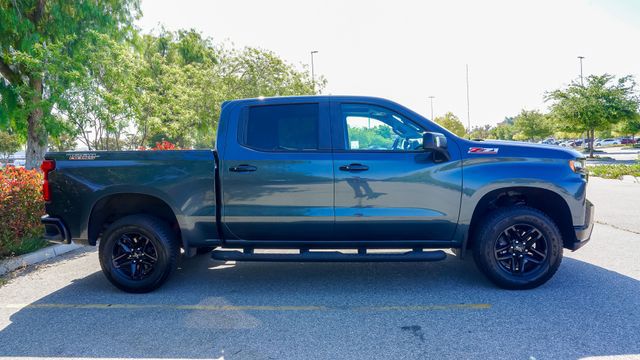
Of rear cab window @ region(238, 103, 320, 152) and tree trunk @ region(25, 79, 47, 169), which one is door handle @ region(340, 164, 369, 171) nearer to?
rear cab window @ region(238, 103, 320, 152)

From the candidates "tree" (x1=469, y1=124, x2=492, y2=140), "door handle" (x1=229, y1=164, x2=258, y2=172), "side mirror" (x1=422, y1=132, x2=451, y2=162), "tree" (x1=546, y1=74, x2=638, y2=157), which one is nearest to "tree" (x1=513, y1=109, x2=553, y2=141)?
"tree" (x1=469, y1=124, x2=492, y2=140)

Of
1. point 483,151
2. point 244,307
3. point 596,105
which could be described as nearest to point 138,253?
point 244,307

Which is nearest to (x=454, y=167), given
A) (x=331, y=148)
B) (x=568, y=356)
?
(x=331, y=148)

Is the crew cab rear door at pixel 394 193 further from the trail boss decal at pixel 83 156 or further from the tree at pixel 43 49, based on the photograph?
the tree at pixel 43 49

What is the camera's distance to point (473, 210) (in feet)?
13.8

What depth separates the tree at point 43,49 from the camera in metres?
11.5

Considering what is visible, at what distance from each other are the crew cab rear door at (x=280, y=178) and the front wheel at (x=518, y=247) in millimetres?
1627

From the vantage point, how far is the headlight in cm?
421

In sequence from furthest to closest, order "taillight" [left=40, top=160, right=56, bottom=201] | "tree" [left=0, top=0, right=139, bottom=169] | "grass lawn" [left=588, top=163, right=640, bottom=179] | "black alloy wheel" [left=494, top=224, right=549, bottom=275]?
"grass lawn" [left=588, top=163, right=640, bottom=179], "tree" [left=0, top=0, right=139, bottom=169], "taillight" [left=40, top=160, right=56, bottom=201], "black alloy wheel" [left=494, top=224, right=549, bottom=275]

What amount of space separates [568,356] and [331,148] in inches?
104

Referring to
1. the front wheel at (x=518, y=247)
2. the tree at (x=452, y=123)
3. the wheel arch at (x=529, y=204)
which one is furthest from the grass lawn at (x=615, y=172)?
the tree at (x=452, y=123)

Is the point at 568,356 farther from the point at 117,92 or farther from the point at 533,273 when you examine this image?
the point at 117,92

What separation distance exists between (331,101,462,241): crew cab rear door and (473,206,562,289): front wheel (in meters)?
0.40

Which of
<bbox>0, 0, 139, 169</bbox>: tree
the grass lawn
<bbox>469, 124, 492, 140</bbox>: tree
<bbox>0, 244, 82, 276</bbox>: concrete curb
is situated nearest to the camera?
<bbox>0, 244, 82, 276</bbox>: concrete curb
